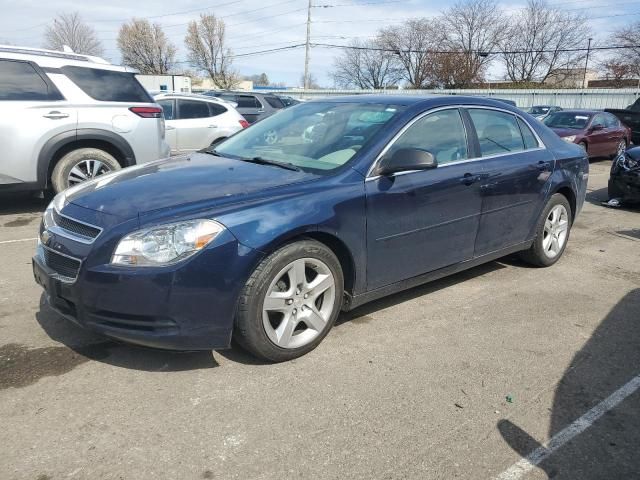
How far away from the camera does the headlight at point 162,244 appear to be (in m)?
2.80

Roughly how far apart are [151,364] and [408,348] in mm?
1606

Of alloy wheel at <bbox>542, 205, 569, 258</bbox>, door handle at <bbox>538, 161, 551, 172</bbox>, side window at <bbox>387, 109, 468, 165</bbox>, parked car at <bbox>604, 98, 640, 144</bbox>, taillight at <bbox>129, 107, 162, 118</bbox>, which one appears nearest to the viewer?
side window at <bbox>387, 109, 468, 165</bbox>

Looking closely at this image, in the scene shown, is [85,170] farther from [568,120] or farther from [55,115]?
[568,120]

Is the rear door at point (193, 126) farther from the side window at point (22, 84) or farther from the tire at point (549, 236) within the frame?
the tire at point (549, 236)

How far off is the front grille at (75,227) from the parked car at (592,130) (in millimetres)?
13574

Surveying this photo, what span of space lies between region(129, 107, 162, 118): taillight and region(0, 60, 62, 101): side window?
92 centimetres

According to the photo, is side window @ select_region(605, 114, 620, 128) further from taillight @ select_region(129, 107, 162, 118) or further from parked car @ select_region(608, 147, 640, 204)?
taillight @ select_region(129, 107, 162, 118)

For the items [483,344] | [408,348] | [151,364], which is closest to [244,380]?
[151,364]

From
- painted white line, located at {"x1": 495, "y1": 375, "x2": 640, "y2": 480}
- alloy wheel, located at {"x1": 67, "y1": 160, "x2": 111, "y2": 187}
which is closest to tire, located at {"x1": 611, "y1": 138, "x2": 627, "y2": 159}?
alloy wheel, located at {"x1": 67, "y1": 160, "x2": 111, "y2": 187}

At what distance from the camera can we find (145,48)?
64688 mm

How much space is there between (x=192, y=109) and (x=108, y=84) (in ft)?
11.7

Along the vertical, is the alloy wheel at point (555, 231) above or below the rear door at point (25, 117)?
below

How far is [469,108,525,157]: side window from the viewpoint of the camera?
14.4 feet

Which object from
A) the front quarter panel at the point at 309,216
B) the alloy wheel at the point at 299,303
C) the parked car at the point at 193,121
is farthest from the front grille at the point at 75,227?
the parked car at the point at 193,121
